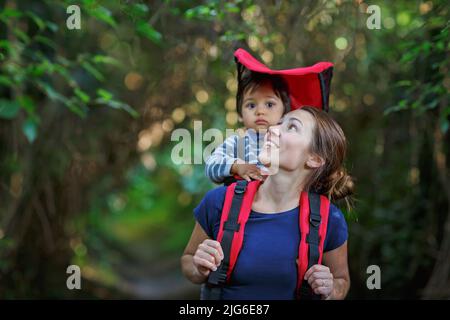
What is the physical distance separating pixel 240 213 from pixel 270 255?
6.8 inches

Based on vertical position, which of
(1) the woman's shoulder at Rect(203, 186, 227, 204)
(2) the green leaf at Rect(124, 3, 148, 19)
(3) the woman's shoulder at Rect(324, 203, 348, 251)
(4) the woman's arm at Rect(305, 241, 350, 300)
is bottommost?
(4) the woman's arm at Rect(305, 241, 350, 300)

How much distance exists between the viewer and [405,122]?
4059 mm

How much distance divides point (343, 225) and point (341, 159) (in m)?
0.24

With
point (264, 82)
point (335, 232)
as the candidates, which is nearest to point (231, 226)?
point (335, 232)

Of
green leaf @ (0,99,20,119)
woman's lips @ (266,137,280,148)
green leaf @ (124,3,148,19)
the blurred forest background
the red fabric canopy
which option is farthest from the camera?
the blurred forest background

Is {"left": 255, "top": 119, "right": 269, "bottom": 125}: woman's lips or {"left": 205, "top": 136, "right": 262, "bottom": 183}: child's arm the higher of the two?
{"left": 255, "top": 119, "right": 269, "bottom": 125}: woman's lips

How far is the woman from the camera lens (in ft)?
5.81

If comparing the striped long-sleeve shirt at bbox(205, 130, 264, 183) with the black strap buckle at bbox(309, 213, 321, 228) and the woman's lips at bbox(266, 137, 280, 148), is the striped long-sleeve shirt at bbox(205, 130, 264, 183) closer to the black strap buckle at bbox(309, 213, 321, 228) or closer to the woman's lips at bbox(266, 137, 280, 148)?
the woman's lips at bbox(266, 137, 280, 148)

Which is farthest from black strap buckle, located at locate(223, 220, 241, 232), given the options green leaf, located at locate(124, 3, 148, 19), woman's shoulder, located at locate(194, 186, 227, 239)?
green leaf, located at locate(124, 3, 148, 19)

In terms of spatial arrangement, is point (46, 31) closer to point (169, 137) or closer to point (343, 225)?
point (169, 137)

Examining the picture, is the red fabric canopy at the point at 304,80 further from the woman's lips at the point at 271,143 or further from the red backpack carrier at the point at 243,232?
the red backpack carrier at the point at 243,232

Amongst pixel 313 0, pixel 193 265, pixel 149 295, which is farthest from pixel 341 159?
pixel 149 295

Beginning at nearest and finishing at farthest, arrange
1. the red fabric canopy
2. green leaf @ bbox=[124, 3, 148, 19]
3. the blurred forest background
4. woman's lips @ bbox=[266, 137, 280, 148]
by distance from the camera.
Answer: woman's lips @ bbox=[266, 137, 280, 148] < the red fabric canopy < green leaf @ bbox=[124, 3, 148, 19] < the blurred forest background
